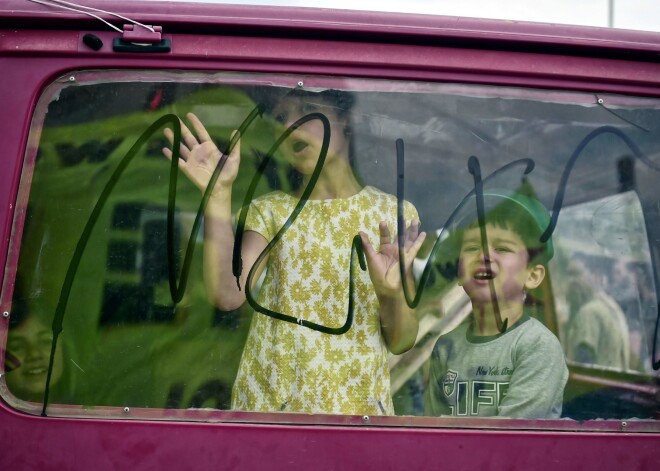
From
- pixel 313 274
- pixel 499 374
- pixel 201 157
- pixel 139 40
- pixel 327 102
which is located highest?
pixel 139 40

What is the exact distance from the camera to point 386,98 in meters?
2.19

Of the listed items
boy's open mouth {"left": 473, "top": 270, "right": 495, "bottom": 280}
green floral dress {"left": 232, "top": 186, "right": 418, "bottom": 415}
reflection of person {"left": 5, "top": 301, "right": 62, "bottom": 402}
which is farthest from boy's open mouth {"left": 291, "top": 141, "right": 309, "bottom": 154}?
reflection of person {"left": 5, "top": 301, "right": 62, "bottom": 402}

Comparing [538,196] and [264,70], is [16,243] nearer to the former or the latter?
[264,70]

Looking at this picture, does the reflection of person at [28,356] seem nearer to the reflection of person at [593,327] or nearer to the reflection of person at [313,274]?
the reflection of person at [313,274]

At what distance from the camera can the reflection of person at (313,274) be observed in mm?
2121

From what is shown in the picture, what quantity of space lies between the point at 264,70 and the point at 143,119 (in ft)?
1.14

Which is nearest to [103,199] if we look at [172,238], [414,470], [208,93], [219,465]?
[172,238]

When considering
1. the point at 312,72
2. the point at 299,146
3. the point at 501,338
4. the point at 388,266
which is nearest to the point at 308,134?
the point at 299,146

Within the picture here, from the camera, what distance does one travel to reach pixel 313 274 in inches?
84.9

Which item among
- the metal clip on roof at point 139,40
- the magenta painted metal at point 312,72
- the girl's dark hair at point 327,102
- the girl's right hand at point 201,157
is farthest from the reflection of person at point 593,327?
the metal clip on roof at point 139,40

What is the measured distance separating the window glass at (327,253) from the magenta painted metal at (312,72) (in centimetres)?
4

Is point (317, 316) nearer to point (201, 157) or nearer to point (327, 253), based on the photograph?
point (327, 253)

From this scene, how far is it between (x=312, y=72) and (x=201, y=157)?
0.37m

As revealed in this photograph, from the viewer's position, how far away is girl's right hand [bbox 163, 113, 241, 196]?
2.14 metres
